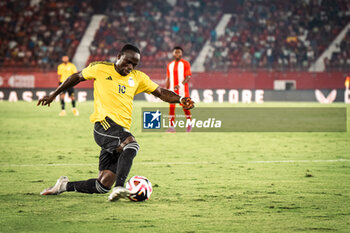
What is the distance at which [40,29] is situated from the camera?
37969 mm

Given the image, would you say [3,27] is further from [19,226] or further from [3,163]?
[19,226]

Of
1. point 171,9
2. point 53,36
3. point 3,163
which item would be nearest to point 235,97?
point 171,9

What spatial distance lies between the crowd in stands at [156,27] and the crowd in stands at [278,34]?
1.36 m

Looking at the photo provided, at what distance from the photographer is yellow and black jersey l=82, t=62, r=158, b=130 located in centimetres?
688

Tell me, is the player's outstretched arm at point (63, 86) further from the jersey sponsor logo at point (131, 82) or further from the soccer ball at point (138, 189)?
the soccer ball at point (138, 189)

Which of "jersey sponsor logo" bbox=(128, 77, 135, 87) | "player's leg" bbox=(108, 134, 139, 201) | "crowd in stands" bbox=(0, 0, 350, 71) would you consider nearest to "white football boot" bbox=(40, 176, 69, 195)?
"player's leg" bbox=(108, 134, 139, 201)

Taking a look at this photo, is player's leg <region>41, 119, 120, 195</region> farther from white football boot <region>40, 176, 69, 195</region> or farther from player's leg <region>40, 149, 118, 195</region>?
white football boot <region>40, 176, 69, 195</region>

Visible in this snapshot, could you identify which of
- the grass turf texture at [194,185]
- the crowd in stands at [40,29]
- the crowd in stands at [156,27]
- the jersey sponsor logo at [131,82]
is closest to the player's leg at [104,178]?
the grass turf texture at [194,185]

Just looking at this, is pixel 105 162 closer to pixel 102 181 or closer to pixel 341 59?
pixel 102 181

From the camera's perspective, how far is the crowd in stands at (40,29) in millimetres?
36406

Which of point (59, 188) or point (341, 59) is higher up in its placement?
point (59, 188)

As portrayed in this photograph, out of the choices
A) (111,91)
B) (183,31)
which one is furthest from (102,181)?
(183,31)

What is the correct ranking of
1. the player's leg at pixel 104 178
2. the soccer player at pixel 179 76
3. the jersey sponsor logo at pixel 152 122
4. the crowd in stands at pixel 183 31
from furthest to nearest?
the crowd in stands at pixel 183 31
the jersey sponsor logo at pixel 152 122
the soccer player at pixel 179 76
the player's leg at pixel 104 178

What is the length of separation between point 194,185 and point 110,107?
69.7 inches
